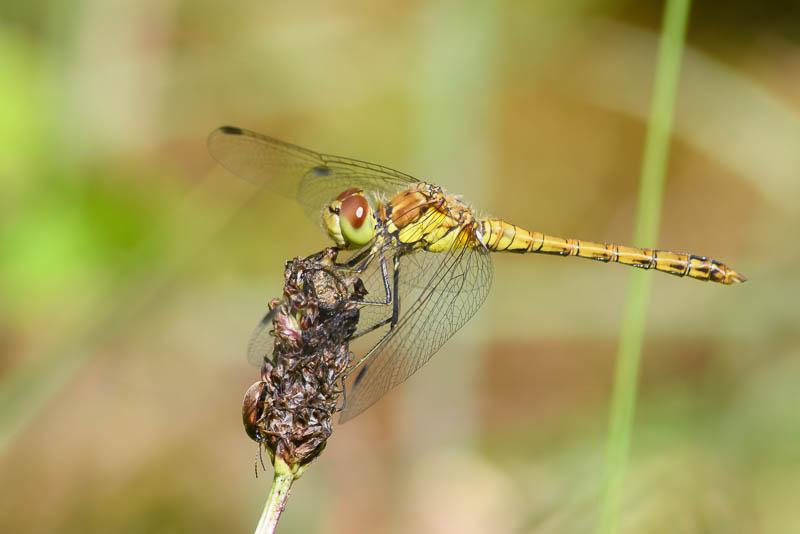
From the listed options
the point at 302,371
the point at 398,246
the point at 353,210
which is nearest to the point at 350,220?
the point at 353,210

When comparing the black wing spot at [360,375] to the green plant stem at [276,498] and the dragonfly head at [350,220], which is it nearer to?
the dragonfly head at [350,220]

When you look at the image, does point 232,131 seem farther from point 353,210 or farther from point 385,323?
point 385,323

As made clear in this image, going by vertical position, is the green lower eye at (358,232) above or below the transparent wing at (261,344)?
above

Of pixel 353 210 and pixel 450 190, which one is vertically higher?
pixel 450 190

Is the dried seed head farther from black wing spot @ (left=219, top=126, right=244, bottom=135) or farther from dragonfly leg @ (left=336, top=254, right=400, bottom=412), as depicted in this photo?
black wing spot @ (left=219, top=126, right=244, bottom=135)

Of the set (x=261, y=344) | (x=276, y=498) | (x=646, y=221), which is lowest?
(x=276, y=498)

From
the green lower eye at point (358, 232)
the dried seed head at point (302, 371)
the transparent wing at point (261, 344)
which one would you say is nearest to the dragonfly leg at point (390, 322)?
the green lower eye at point (358, 232)

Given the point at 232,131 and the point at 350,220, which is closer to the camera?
the point at 350,220
